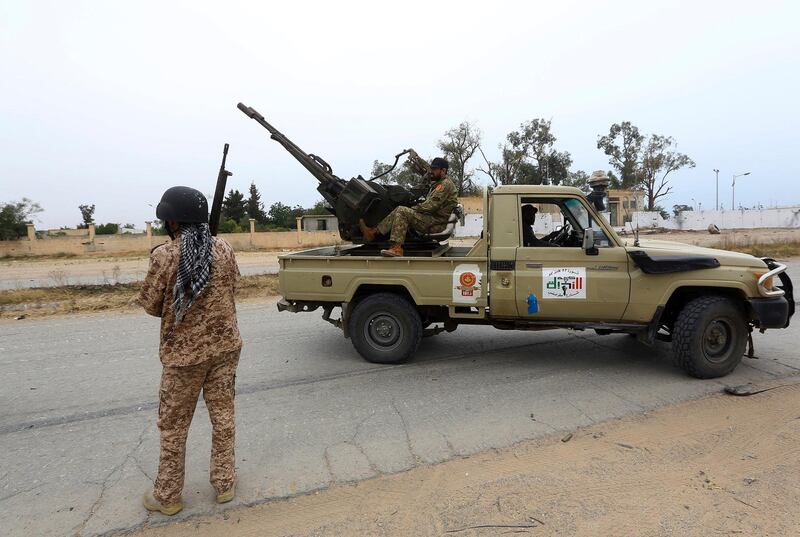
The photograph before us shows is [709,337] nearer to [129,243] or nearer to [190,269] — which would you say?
[190,269]

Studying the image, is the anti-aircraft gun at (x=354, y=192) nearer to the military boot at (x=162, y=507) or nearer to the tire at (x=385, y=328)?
the tire at (x=385, y=328)

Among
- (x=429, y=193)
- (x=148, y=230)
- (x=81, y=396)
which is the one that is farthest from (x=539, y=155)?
(x=81, y=396)

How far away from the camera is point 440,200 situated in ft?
18.8

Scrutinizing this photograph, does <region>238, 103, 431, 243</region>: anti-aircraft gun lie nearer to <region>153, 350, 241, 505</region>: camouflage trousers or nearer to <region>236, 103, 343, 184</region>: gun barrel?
<region>236, 103, 343, 184</region>: gun barrel

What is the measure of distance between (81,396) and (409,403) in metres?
3.09

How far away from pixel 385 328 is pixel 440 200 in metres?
1.62

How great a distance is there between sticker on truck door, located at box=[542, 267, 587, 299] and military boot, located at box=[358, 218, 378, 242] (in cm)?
215

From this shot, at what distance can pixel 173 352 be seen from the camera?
9.02 ft

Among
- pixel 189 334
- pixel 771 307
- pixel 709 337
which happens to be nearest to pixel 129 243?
pixel 189 334

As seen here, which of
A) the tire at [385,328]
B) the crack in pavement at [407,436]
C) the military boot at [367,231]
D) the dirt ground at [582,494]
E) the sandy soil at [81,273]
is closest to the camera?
the dirt ground at [582,494]

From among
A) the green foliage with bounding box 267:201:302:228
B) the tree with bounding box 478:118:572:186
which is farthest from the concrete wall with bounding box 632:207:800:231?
the green foliage with bounding box 267:201:302:228

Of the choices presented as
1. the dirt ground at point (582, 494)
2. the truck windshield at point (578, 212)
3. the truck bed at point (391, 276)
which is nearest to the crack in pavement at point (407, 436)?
the dirt ground at point (582, 494)

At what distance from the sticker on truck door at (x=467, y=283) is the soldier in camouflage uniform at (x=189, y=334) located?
2776mm

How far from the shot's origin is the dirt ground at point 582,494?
2.67 m
